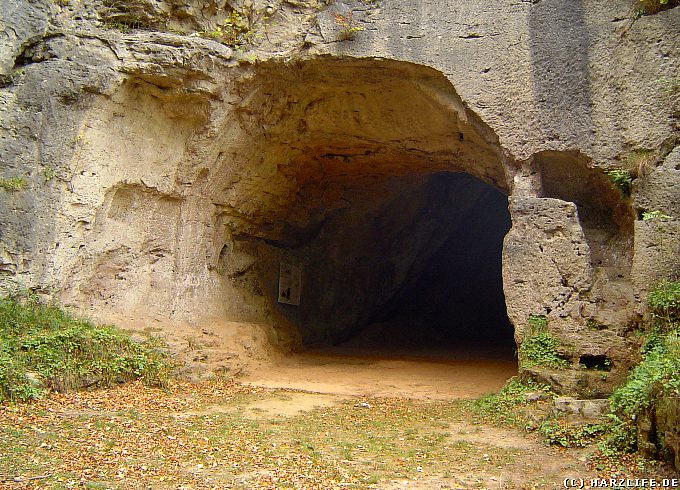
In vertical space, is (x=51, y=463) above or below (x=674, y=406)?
below

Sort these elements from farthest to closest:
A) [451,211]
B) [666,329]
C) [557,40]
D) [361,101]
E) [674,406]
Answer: [451,211] → [361,101] → [557,40] → [666,329] → [674,406]

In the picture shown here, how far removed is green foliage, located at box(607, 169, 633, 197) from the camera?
28.8 ft

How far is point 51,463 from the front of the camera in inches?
210

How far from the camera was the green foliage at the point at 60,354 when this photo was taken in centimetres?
760

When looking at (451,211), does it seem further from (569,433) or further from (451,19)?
(569,433)

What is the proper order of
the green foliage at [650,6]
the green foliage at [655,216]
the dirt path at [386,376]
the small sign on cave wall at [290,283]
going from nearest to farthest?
1. the green foliage at [655,216]
2. the green foliage at [650,6]
3. the dirt path at [386,376]
4. the small sign on cave wall at [290,283]

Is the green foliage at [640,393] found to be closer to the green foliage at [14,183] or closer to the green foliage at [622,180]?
the green foliage at [622,180]

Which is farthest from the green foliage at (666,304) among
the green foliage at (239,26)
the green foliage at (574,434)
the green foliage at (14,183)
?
the green foliage at (14,183)

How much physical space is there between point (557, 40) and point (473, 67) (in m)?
1.26

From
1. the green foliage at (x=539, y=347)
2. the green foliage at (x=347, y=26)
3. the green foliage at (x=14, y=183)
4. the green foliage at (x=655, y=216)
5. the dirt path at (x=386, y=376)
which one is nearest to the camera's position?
the green foliage at (x=655, y=216)

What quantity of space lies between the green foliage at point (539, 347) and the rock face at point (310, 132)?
0.14 metres

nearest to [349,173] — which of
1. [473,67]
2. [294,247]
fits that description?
[294,247]

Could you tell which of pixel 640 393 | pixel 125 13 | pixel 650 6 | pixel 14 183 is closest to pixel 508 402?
pixel 640 393

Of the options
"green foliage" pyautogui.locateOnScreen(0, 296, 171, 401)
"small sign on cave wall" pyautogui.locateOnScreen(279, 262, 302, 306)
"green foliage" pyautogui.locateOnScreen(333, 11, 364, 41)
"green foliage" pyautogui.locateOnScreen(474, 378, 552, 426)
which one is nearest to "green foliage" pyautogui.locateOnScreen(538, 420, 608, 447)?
"green foliage" pyautogui.locateOnScreen(474, 378, 552, 426)
